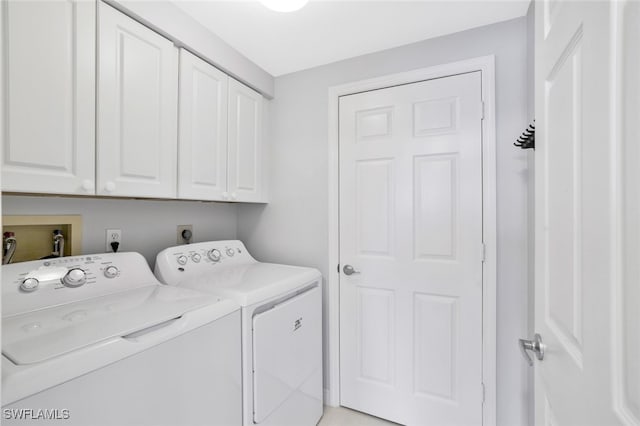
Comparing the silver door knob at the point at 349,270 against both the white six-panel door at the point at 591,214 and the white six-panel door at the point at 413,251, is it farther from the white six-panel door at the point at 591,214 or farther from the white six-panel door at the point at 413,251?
the white six-panel door at the point at 591,214

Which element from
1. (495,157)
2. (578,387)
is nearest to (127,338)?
(578,387)

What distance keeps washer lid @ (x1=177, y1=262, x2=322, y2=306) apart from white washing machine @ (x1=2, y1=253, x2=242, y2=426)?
87mm

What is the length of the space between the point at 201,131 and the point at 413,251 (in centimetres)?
140

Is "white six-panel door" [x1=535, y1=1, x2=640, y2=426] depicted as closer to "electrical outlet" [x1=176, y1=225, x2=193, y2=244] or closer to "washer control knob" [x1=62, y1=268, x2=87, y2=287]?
"washer control knob" [x1=62, y1=268, x2=87, y2=287]

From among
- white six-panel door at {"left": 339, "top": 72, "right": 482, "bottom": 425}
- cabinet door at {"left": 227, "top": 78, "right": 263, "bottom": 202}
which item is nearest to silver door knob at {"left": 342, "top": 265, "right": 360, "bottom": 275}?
white six-panel door at {"left": 339, "top": 72, "right": 482, "bottom": 425}

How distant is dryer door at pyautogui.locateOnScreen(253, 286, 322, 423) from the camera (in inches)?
54.9

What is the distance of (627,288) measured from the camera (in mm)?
469

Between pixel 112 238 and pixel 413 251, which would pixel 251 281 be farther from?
pixel 413 251

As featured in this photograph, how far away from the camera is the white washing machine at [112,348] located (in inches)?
30.5

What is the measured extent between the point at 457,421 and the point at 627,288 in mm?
1676

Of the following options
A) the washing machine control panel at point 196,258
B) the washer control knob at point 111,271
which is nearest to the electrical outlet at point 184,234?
the washing machine control panel at point 196,258

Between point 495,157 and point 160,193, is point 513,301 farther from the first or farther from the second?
point 160,193

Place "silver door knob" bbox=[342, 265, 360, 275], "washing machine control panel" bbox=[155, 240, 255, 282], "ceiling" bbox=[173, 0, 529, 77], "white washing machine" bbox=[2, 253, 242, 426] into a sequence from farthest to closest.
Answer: "silver door knob" bbox=[342, 265, 360, 275], "washing machine control panel" bbox=[155, 240, 255, 282], "ceiling" bbox=[173, 0, 529, 77], "white washing machine" bbox=[2, 253, 242, 426]

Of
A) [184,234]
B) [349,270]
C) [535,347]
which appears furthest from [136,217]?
[535,347]
